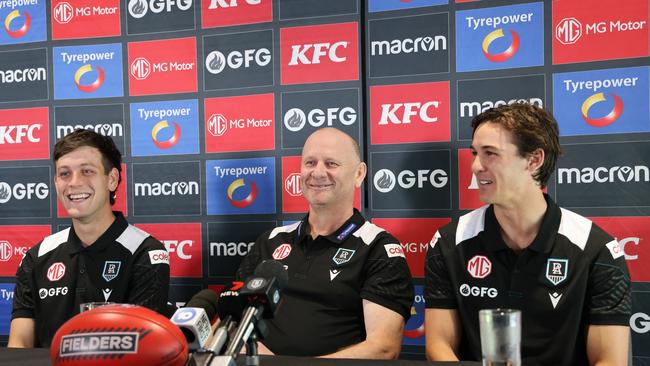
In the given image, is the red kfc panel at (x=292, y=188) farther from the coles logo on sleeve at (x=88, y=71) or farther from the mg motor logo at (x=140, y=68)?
the coles logo on sleeve at (x=88, y=71)

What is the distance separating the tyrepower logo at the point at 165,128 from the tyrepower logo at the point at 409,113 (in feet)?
2.74

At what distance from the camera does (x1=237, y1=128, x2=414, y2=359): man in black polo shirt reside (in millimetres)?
2000

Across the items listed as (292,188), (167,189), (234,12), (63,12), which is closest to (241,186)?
(292,188)

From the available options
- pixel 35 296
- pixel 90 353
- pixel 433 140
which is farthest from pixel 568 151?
pixel 35 296

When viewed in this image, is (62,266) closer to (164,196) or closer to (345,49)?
(164,196)

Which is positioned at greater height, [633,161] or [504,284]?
[633,161]

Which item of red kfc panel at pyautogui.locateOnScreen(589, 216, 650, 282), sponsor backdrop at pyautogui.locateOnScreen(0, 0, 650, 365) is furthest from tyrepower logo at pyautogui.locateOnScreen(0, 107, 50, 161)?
red kfc panel at pyautogui.locateOnScreen(589, 216, 650, 282)

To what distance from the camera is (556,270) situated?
1.73m

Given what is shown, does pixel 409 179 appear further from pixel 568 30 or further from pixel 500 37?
pixel 568 30

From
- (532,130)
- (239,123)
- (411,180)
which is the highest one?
(239,123)

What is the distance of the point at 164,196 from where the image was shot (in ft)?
9.05

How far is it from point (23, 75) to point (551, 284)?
2.56 m

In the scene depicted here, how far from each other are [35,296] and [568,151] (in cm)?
213

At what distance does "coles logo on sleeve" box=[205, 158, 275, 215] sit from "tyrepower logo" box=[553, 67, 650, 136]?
121 cm
